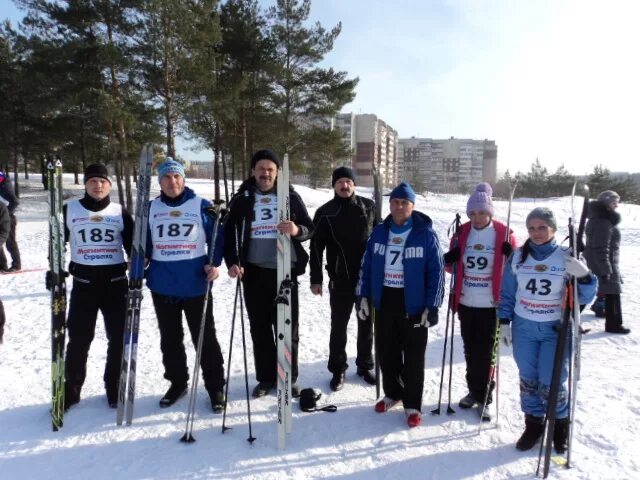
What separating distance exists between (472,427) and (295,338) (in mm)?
1609

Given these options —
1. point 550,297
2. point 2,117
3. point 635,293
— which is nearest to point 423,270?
point 550,297

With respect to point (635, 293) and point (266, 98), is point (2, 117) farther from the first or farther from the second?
point (635, 293)

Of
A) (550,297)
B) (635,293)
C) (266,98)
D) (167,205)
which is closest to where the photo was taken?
(550,297)

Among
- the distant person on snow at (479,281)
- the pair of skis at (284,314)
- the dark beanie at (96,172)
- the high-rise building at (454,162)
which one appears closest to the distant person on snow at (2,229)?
the dark beanie at (96,172)

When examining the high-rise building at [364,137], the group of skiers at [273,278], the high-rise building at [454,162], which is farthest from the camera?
the high-rise building at [454,162]

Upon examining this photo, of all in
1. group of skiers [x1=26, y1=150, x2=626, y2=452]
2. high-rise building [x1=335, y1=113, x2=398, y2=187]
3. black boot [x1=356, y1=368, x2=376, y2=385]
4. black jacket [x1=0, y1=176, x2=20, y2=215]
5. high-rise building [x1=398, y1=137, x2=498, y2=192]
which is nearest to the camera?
group of skiers [x1=26, y1=150, x2=626, y2=452]

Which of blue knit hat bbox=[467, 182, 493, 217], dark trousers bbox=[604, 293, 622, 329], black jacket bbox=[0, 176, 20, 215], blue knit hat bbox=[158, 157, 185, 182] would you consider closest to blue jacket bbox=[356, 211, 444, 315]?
blue knit hat bbox=[467, 182, 493, 217]

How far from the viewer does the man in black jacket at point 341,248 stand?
3.87 m

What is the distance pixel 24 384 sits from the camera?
3840mm

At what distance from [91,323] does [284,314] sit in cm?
163

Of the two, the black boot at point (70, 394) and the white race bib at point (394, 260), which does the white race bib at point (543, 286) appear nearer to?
the white race bib at point (394, 260)

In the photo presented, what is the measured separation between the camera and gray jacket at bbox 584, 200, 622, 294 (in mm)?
5438

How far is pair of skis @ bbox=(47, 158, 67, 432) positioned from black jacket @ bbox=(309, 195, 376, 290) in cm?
211

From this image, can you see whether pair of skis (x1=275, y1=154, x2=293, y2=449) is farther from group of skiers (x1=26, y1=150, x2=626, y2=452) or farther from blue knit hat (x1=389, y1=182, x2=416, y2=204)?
blue knit hat (x1=389, y1=182, x2=416, y2=204)
